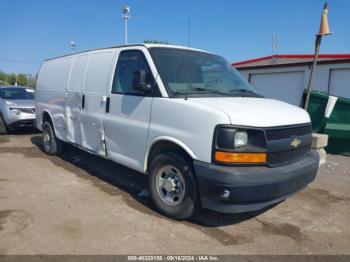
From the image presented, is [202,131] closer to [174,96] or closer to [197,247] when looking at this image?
[174,96]

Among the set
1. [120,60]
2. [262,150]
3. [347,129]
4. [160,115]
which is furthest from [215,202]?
[347,129]

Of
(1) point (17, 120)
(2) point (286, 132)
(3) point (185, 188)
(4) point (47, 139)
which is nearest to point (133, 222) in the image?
(3) point (185, 188)

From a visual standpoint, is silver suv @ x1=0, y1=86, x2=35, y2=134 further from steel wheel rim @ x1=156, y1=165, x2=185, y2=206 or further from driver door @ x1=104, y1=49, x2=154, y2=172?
steel wheel rim @ x1=156, y1=165, x2=185, y2=206

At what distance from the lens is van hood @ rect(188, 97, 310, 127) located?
331 cm

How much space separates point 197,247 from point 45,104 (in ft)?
17.5

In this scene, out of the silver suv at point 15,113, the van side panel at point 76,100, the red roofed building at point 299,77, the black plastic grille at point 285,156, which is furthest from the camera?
the red roofed building at point 299,77

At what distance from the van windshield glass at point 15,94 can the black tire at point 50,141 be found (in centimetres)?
388

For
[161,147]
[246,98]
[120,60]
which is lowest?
[161,147]

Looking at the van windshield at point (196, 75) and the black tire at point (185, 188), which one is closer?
the black tire at point (185, 188)

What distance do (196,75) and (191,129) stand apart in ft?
3.75

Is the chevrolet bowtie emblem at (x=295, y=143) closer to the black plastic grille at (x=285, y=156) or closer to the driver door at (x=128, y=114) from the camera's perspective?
the black plastic grille at (x=285, y=156)

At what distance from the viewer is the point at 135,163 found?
4422 mm

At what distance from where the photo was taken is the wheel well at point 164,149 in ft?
12.4

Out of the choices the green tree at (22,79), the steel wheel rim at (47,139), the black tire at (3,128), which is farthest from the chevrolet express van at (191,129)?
the green tree at (22,79)
